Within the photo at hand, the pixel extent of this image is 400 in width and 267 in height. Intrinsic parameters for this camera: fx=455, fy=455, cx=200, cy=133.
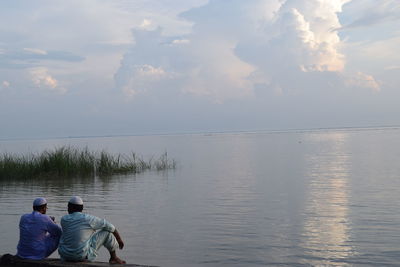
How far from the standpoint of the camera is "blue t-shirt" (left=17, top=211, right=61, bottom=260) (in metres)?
5.85

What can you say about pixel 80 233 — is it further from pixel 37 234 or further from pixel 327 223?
pixel 327 223

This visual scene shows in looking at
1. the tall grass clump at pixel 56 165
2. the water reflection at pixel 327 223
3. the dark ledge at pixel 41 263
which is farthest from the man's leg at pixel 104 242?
the tall grass clump at pixel 56 165

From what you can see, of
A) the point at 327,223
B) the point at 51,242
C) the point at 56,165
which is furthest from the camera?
the point at 56,165

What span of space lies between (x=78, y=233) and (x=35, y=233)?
A: 2.14 ft

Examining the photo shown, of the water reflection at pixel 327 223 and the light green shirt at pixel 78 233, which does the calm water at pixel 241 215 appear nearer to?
the water reflection at pixel 327 223

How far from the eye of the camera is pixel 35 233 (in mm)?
5887

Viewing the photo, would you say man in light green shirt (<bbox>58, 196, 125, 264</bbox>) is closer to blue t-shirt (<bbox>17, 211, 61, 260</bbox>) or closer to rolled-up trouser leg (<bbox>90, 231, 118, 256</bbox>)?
Result: rolled-up trouser leg (<bbox>90, 231, 118, 256</bbox>)

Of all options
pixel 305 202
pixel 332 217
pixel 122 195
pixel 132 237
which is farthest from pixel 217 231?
pixel 122 195

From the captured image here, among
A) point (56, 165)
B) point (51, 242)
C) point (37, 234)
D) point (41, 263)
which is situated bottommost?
point (41, 263)

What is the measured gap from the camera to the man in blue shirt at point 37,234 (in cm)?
585

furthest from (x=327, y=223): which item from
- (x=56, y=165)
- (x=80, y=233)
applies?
(x=56, y=165)

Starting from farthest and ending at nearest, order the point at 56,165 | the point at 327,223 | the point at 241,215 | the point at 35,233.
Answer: the point at 56,165 → the point at 241,215 → the point at 327,223 → the point at 35,233

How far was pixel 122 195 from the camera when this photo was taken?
17125mm

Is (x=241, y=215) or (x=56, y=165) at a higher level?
(x=56, y=165)
